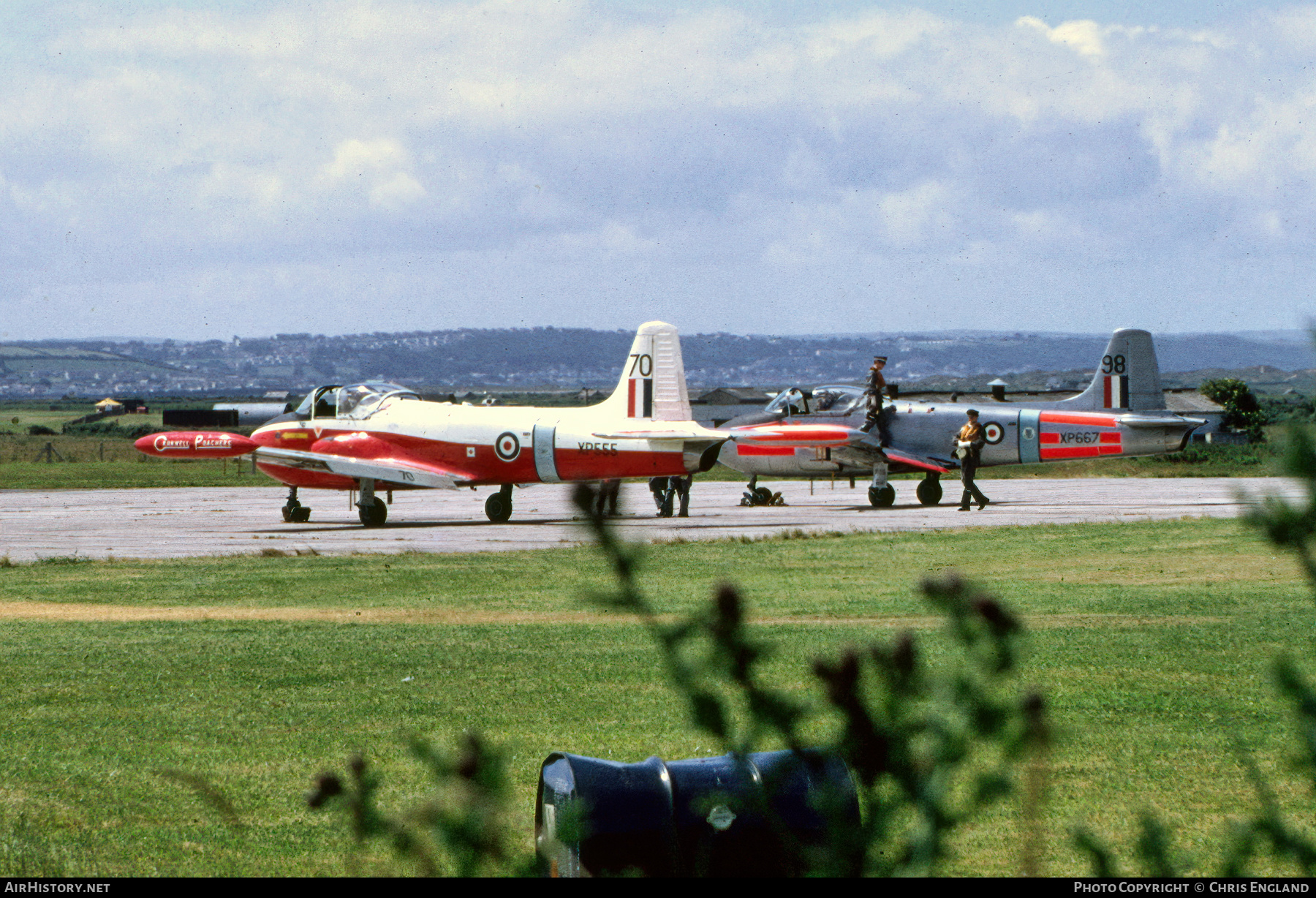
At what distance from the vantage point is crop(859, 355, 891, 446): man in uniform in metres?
29.4

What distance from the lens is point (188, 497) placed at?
36.7 m

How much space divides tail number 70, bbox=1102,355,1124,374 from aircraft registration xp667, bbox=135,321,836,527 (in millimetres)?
9076

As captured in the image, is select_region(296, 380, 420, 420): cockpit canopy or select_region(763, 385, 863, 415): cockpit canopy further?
select_region(763, 385, 863, 415): cockpit canopy

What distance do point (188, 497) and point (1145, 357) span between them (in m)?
24.4

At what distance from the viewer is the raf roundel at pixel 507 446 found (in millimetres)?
25391

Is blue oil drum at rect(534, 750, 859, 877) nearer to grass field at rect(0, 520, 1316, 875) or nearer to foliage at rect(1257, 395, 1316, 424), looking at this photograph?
grass field at rect(0, 520, 1316, 875)

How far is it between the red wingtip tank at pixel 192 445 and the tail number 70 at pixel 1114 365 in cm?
1714

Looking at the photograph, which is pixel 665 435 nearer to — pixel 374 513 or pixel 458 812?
pixel 374 513

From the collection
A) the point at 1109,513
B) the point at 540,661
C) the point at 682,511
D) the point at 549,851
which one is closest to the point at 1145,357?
the point at 1109,513

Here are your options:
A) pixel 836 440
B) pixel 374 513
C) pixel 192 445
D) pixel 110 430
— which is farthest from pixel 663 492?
pixel 110 430

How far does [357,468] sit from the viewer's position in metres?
25.6

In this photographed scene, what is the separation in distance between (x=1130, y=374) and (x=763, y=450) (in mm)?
7781

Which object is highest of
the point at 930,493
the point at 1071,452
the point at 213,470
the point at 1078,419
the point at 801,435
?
the point at 1078,419

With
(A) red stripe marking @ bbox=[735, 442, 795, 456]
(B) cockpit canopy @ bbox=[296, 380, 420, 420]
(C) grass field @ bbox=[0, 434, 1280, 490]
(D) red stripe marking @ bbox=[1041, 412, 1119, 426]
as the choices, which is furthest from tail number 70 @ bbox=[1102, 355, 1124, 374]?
(B) cockpit canopy @ bbox=[296, 380, 420, 420]
